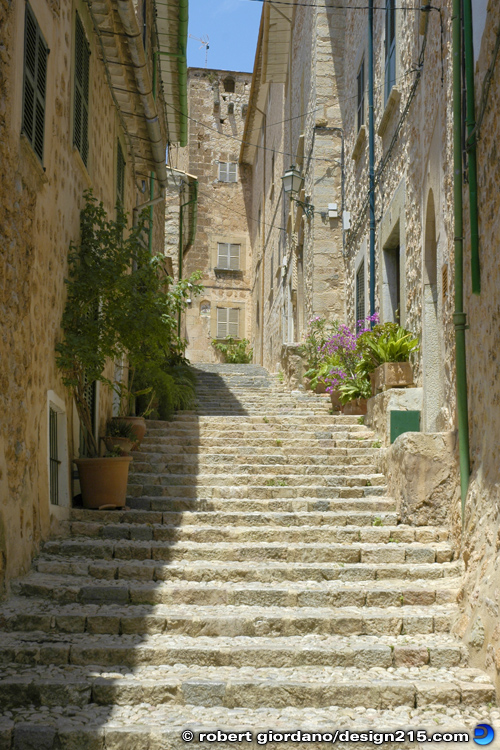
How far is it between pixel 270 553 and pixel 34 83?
3970 millimetres

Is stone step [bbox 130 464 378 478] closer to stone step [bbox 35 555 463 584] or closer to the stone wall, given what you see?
the stone wall

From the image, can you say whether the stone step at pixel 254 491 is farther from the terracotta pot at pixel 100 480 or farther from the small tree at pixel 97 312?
the small tree at pixel 97 312

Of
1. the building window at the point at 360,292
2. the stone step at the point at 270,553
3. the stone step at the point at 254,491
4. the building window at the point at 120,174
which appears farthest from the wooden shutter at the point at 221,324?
the stone step at the point at 270,553

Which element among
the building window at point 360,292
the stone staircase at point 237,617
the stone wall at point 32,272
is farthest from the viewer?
the building window at point 360,292

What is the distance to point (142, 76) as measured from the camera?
8656 millimetres

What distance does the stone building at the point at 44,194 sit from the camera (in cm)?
507

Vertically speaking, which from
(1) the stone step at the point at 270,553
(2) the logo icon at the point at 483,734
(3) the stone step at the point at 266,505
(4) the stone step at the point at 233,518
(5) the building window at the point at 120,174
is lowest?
(2) the logo icon at the point at 483,734

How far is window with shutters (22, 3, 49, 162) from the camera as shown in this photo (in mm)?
5500

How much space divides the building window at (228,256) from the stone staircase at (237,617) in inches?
767

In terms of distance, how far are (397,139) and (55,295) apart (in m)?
4.94

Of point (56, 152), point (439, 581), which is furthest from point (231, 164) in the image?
point (439, 581)

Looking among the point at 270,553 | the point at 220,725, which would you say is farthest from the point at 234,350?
the point at 220,725

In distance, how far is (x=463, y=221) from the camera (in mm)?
Answer: 5652

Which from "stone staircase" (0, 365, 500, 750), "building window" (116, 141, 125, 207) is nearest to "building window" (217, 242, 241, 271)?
"building window" (116, 141, 125, 207)
